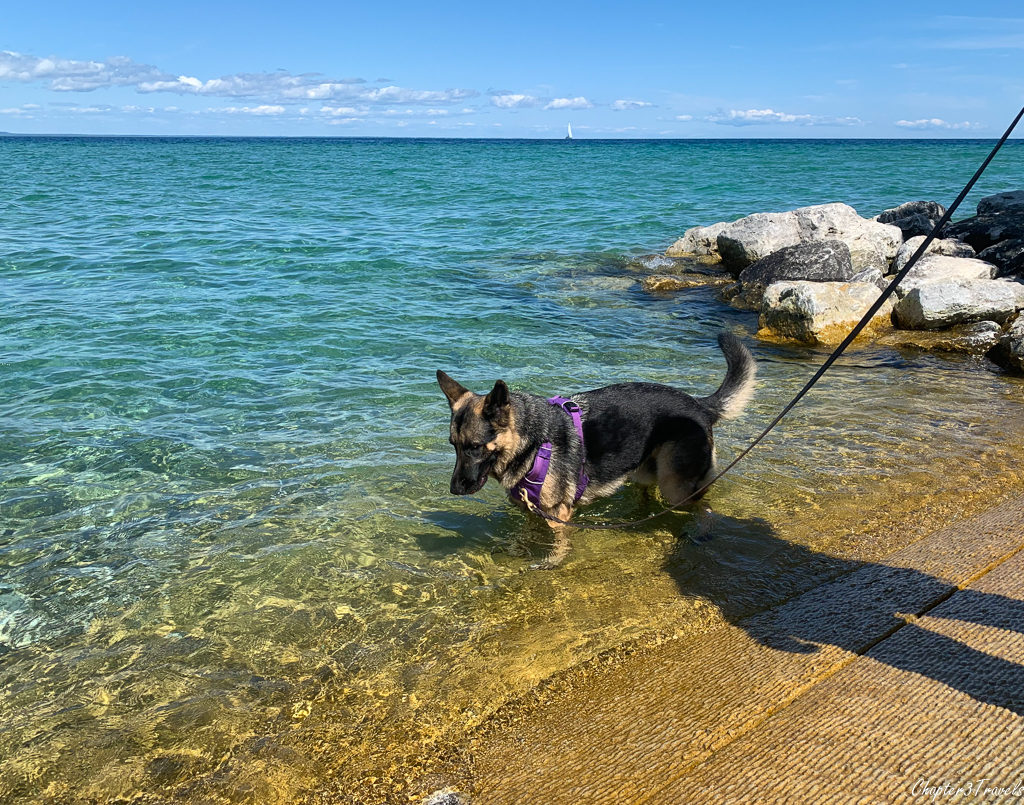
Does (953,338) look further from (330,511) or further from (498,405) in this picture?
(330,511)

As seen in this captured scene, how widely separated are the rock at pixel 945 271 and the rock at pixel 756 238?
2.86 metres

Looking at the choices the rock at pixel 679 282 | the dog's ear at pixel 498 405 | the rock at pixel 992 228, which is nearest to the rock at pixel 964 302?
the rock at pixel 679 282

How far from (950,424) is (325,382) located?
7099mm

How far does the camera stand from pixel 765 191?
3525 cm

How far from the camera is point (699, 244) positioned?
18891 mm

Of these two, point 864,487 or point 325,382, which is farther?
point 325,382

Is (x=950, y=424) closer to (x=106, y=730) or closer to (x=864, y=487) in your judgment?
(x=864, y=487)

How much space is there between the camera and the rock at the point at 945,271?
40.3 feet

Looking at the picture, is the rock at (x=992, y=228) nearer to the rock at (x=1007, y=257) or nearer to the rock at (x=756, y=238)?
the rock at (x=1007, y=257)

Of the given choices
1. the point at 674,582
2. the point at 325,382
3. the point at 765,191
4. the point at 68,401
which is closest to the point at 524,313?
the point at 325,382

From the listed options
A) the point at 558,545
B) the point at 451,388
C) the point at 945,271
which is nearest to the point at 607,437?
the point at 558,545

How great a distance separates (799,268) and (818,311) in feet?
8.63

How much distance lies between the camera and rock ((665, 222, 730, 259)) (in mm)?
18688

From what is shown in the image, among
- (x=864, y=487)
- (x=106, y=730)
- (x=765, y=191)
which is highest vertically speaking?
(x=765, y=191)
